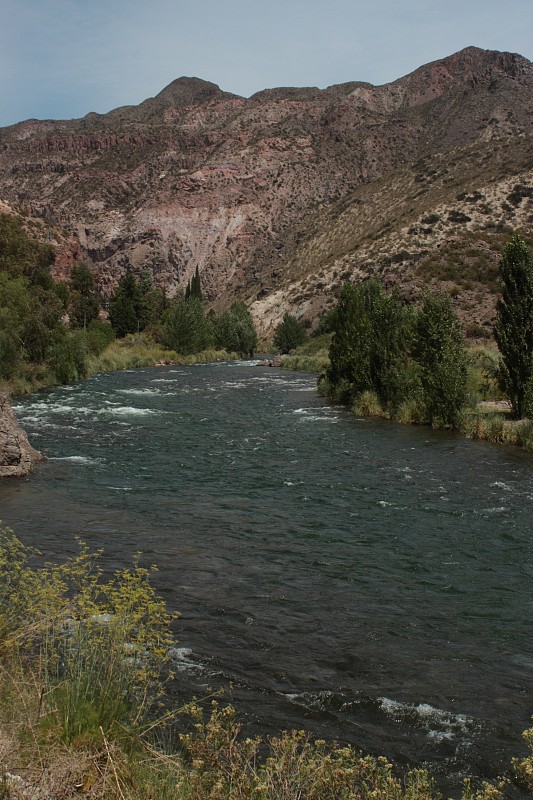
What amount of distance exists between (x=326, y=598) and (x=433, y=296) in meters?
20.9

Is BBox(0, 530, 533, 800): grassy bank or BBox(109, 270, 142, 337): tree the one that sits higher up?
BBox(109, 270, 142, 337): tree

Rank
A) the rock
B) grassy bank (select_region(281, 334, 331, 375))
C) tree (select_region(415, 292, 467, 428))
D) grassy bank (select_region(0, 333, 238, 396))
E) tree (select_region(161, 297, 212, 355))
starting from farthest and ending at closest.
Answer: tree (select_region(161, 297, 212, 355))
grassy bank (select_region(281, 334, 331, 375))
grassy bank (select_region(0, 333, 238, 396))
tree (select_region(415, 292, 467, 428))
the rock

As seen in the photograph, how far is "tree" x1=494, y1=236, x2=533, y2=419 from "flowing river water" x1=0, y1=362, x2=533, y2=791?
348 cm

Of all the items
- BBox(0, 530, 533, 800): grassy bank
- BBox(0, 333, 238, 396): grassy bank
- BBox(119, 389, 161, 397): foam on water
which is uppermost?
BBox(0, 333, 238, 396): grassy bank

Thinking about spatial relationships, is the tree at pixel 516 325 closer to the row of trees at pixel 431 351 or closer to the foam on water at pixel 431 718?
the row of trees at pixel 431 351

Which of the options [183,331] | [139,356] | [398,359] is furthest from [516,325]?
[183,331]

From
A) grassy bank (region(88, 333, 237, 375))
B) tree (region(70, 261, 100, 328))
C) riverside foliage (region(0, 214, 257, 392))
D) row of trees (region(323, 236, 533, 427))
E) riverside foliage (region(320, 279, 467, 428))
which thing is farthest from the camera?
tree (region(70, 261, 100, 328))

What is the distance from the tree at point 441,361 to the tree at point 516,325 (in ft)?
5.73

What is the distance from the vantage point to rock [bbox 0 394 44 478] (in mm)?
16703

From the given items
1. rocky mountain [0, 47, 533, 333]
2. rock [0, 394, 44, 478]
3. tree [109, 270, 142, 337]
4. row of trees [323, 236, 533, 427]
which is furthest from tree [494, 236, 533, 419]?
tree [109, 270, 142, 337]

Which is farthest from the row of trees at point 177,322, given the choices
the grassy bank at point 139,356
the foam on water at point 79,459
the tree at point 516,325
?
the foam on water at point 79,459

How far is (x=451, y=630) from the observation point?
8391mm

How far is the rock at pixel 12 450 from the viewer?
54.8 feet

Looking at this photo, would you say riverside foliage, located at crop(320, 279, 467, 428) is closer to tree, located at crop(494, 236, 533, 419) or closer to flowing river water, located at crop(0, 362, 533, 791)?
tree, located at crop(494, 236, 533, 419)
